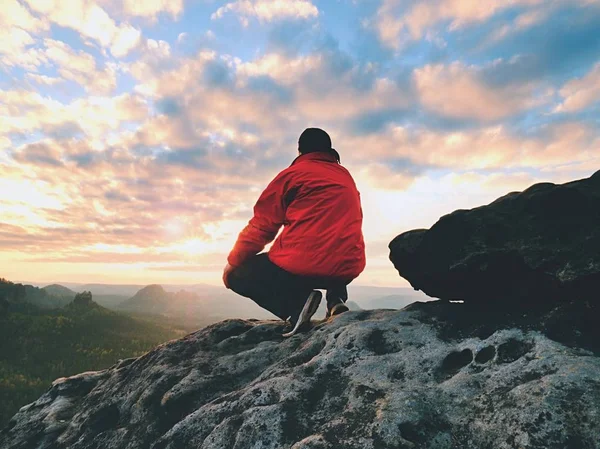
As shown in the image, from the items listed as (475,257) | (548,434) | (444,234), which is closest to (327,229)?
(444,234)

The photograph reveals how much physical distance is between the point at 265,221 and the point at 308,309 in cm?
245

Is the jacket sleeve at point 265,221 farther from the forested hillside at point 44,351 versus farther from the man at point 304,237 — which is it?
the forested hillside at point 44,351

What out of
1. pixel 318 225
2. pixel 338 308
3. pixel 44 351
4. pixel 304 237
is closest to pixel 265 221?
pixel 304 237

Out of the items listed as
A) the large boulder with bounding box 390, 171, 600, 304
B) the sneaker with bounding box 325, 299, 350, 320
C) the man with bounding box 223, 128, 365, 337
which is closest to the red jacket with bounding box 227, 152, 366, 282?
the man with bounding box 223, 128, 365, 337

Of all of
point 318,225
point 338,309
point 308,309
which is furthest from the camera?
point 338,309

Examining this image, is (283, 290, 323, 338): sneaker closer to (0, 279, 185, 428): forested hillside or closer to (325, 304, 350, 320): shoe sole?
(325, 304, 350, 320): shoe sole

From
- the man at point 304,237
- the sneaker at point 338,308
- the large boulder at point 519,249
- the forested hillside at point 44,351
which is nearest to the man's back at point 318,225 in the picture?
the man at point 304,237

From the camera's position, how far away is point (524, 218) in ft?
24.6

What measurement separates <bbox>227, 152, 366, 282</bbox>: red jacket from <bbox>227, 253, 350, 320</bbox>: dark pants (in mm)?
290

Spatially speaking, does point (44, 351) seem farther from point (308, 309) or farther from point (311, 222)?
point (311, 222)

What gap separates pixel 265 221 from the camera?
897 cm

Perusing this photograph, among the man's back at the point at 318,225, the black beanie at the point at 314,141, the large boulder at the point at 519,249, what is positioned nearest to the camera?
the large boulder at the point at 519,249

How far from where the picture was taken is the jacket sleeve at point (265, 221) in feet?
28.7

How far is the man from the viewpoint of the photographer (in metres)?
8.46
